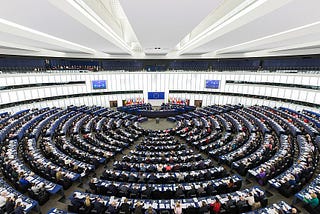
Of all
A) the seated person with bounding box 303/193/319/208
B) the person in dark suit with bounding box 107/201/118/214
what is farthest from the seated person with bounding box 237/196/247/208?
the person in dark suit with bounding box 107/201/118/214

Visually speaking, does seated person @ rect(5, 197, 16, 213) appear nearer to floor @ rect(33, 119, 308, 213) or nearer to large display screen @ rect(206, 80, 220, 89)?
floor @ rect(33, 119, 308, 213)

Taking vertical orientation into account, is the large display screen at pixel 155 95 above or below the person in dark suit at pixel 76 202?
above

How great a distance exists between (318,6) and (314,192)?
29.9ft

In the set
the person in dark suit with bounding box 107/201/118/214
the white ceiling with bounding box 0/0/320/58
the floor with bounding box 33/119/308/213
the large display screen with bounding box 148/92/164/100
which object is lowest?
the floor with bounding box 33/119/308/213

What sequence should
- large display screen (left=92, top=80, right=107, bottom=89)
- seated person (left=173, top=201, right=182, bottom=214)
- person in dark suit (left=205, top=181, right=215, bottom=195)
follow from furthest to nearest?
large display screen (left=92, top=80, right=107, bottom=89)
person in dark suit (left=205, top=181, right=215, bottom=195)
seated person (left=173, top=201, right=182, bottom=214)

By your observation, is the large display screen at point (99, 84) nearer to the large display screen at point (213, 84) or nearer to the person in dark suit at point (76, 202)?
the large display screen at point (213, 84)

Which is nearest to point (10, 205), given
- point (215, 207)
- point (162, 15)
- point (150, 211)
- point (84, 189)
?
point (84, 189)

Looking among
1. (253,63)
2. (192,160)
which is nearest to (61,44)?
(192,160)

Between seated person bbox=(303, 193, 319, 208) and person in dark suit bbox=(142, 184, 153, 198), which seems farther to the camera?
person in dark suit bbox=(142, 184, 153, 198)

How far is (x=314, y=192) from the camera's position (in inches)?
318

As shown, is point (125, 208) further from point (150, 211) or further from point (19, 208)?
point (19, 208)

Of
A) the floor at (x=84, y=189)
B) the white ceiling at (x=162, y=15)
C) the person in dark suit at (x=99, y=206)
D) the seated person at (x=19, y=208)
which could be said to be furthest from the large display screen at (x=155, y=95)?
the seated person at (x=19, y=208)

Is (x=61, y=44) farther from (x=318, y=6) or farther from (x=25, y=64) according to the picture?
(x=318, y=6)

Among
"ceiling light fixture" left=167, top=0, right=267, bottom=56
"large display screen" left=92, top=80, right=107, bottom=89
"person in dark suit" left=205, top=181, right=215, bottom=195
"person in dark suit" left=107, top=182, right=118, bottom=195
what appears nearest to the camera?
"ceiling light fixture" left=167, top=0, right=267, bottom=56
